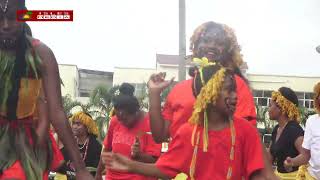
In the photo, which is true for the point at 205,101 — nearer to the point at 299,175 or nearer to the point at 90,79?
the point at 299,175

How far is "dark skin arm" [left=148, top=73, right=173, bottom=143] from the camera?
4.54 meters

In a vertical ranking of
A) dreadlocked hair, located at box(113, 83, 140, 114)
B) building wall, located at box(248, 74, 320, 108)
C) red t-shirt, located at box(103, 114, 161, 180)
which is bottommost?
building wall, located at box(248, 74, 320, 108)

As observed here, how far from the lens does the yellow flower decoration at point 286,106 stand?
7223 millimetres

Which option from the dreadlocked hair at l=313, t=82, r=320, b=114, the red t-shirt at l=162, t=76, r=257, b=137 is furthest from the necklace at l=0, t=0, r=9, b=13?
the dreadlocked hair at l=313, t=82, r=320, b=114

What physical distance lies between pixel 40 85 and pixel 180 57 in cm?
832

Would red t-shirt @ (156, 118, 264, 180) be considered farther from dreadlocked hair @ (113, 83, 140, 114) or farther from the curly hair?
dreadlocked hair @ (113, 83, 140, 114)

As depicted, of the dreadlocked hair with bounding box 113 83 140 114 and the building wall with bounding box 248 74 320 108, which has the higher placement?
the dreadlocked hair with bounding box 113 83 140 114

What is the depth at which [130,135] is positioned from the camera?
269 inches

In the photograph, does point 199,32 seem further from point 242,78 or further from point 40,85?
point 40,85

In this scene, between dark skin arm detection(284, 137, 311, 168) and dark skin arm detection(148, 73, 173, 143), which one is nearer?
dark skin arm detection(148, 73, 173, 143)

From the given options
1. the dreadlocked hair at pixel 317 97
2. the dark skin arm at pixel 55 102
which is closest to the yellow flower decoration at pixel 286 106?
the dreadlocked hair at pixel 317 97

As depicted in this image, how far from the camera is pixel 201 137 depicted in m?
3.96

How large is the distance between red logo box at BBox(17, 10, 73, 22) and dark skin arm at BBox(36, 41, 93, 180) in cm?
19

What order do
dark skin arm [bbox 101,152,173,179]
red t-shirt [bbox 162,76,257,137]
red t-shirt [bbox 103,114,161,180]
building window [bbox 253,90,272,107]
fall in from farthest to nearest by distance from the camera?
building window [bbox 253,90,272,107] < red t-shirt [bbox 103,114,161,180] < red t-shirt [bbox 162,76,257,137] < dark skin arm [bbox 101,152,173,179]
